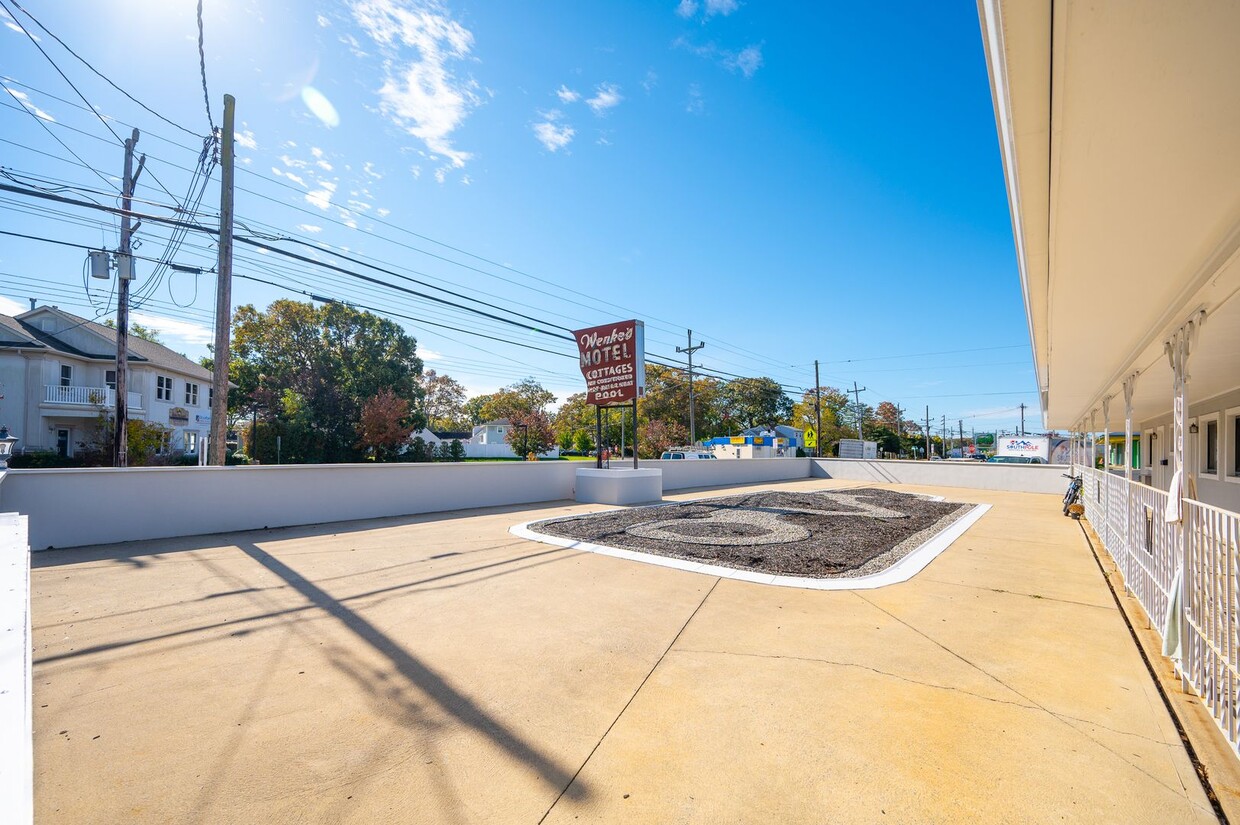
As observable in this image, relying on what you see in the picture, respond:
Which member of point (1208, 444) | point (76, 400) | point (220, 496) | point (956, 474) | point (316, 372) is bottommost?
point (956, 474)

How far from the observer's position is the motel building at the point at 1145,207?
1.67 meters

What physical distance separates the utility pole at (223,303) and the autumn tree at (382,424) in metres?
19.5

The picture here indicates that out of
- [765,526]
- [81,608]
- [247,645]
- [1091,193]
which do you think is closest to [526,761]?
[247,645]

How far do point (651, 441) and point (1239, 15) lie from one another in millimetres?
36805

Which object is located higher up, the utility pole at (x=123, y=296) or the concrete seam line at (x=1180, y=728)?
the utility pole at (x=123, y=296)

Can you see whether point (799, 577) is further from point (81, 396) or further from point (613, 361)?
point (81, 396)

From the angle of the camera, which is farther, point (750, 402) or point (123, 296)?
point (750, 402)

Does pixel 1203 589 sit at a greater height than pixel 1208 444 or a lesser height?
lesser

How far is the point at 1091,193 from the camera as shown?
8.45 ft

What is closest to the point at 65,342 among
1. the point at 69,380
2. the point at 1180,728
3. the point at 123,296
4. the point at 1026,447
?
the point at 69,380

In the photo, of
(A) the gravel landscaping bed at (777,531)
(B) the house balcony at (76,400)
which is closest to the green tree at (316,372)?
(B) the house balcony at (76,400)

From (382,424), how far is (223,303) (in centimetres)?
1997

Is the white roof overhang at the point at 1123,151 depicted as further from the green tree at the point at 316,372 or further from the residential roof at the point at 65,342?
the residential roof at the point at 65,342

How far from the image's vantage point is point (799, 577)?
5.89 meters
